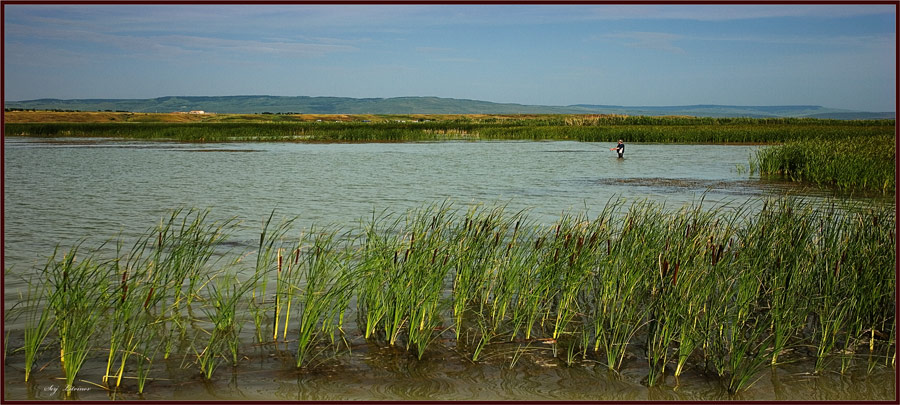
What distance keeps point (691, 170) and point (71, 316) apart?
100 ft

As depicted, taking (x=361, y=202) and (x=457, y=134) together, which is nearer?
(x=361, y=202)

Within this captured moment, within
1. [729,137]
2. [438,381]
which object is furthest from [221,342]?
[729,137]

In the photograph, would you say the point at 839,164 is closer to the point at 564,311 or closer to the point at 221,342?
the point at 564,311

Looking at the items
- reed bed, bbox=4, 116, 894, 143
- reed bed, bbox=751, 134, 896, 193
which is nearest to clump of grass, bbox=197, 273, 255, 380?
reed bed, bbox=751, 134, 896, 193

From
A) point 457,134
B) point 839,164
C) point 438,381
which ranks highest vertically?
point 457,134

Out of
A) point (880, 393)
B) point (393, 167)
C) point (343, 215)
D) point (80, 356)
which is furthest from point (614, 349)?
point (393, 167)

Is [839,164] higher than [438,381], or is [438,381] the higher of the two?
[839,164]

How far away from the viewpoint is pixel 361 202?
68.4 ft

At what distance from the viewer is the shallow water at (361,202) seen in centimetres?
628

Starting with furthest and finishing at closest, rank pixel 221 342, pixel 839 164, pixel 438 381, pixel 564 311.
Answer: pixel 839 164, pixel 564 311, pixel 221 342, pixel 438 381

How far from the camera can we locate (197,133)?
64.5 m

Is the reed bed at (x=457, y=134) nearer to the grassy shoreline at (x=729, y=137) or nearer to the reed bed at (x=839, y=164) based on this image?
the grassy shoreline at (x=729, y=137)

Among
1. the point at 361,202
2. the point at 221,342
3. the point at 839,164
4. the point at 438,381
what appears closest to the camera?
the point at 438,381

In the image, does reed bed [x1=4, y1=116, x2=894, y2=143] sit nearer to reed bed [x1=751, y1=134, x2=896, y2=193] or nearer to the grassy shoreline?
the grassy shoreline
